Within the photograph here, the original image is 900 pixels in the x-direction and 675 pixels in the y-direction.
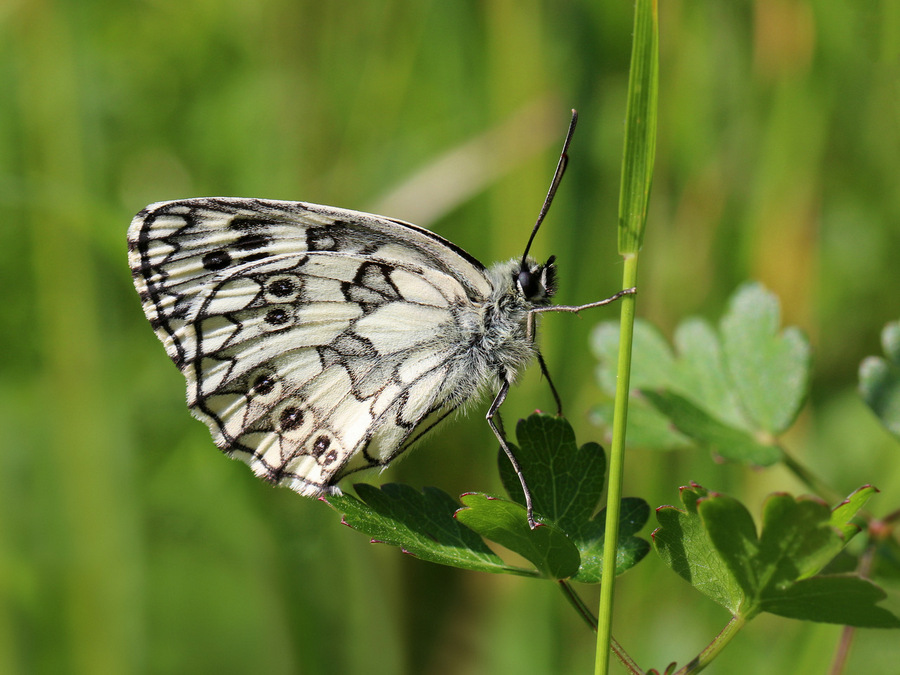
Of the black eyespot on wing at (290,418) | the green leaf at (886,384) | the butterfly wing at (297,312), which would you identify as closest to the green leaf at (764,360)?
the green leaf at (886,384)

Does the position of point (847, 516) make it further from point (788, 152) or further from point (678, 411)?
point (788, 152)

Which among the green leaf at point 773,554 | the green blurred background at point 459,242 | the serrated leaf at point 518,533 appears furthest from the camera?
the green blurred background at point 459,242

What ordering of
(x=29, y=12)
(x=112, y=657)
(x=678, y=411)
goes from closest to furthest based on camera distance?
(x=678, y=411)
(x=112, y=657)
(x=29, y=12)

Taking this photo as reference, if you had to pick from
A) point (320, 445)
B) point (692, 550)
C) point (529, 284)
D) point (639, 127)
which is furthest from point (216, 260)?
point (692, 550)

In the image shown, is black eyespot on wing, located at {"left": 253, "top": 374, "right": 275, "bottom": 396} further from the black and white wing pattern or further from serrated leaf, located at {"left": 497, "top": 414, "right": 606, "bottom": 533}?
serrated leaf, located at {"left": 497, "top": 414, "right": 606, "bottom": 533}

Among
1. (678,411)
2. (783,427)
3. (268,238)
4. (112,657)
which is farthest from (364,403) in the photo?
(112,657)

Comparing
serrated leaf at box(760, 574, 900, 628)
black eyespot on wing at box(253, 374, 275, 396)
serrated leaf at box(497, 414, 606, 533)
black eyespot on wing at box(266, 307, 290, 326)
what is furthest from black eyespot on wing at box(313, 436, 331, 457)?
serrated leaf at box(760, 574, 900, 628)

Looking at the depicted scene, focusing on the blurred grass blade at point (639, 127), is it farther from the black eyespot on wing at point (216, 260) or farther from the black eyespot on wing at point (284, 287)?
the black eyespot on wing at point (216, 260)
